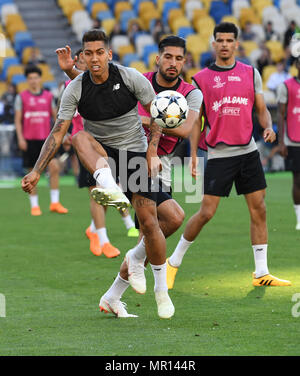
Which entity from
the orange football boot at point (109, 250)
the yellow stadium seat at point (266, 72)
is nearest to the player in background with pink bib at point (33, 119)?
the orange football boot at point (109, 250)

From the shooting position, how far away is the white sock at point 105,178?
7.20 meters

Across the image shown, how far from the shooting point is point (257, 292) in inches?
339

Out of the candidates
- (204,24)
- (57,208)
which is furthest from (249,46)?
(57,208)

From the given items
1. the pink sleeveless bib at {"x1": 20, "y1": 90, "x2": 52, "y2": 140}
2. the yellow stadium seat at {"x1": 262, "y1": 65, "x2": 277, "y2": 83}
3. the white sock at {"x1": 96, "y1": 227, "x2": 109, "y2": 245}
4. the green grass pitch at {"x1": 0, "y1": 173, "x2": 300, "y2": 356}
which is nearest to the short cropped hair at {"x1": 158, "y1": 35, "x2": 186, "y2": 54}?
the green grass pitch at {"x1": 0, "y1": 173, "x2": 300, "y2": 356}

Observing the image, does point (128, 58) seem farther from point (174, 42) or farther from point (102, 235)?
point (174, 42)

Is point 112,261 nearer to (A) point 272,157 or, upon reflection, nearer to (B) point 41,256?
(B) point 41,256

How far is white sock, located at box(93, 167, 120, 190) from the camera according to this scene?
23.6ft

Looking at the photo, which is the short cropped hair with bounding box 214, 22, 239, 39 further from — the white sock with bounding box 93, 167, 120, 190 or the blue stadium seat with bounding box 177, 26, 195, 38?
the blue stadium seat with bounding box 177, 26, 195, 38

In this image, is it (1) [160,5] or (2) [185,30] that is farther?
(1) [160,5]

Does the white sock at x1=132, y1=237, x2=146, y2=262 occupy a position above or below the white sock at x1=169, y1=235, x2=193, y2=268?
above

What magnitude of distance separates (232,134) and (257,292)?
62.6 inches

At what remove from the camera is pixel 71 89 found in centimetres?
741

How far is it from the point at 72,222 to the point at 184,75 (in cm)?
1004
